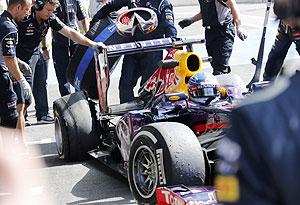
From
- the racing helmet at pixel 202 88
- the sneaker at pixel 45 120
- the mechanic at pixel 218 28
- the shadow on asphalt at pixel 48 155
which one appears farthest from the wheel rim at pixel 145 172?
the sneaker at pixel 45 120

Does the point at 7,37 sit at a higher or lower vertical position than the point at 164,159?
higher

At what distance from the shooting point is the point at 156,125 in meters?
4.50

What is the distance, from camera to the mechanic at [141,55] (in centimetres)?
694

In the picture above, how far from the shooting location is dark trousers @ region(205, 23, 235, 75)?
22.7 feet

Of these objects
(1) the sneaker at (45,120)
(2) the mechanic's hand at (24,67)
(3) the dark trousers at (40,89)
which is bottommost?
(1) the sneaker at (45,120)

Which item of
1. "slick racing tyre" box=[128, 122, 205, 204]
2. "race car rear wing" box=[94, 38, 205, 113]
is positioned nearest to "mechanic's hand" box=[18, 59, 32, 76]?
"race car rear wing" box=[94, 38, 205, 113]

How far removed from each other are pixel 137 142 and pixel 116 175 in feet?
3.84

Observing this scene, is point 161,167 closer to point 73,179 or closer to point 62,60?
point 73,179

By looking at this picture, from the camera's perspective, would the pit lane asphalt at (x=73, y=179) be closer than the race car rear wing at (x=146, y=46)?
Yes

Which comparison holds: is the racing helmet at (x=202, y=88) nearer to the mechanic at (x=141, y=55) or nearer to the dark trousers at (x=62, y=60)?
the mechanic at (x=141, y=55)

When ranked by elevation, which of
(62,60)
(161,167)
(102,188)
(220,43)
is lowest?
(102,188)

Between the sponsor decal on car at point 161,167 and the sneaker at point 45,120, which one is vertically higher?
the sponsor decal on car at point 161,167

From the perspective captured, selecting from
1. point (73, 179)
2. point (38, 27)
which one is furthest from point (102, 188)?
point (38, 27)

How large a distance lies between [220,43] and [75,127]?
1961 millimetres
